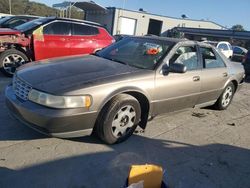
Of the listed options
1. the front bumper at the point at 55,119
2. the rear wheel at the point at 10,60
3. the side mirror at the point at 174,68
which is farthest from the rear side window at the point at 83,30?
the front bumper at the point at 55,119

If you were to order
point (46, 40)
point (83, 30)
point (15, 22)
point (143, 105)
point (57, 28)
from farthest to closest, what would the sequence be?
point (15, 22)
point (83, 30)
point (57, 28)
point (46, 40)
point (143, 105)

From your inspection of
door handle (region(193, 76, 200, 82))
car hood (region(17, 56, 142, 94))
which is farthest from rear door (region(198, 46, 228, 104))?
car hood (region(17, 56, 142, 94))

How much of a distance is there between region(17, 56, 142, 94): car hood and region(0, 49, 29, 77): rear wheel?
341cm

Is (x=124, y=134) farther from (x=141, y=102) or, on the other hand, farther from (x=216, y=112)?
(x=216, y=112)

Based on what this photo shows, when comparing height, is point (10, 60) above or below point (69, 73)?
below

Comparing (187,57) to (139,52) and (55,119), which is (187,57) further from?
(55,119)

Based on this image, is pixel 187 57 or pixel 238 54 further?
pixel 238 54

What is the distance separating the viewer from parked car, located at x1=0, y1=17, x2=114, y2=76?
8.05 m

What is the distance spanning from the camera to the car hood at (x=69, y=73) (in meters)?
3.96

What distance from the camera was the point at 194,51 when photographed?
5.71m

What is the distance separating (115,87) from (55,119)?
91 centimetres

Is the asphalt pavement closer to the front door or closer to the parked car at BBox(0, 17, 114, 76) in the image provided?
the front door

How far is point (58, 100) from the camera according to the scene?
12.5ft

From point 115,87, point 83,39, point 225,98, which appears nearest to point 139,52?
point 115,87
